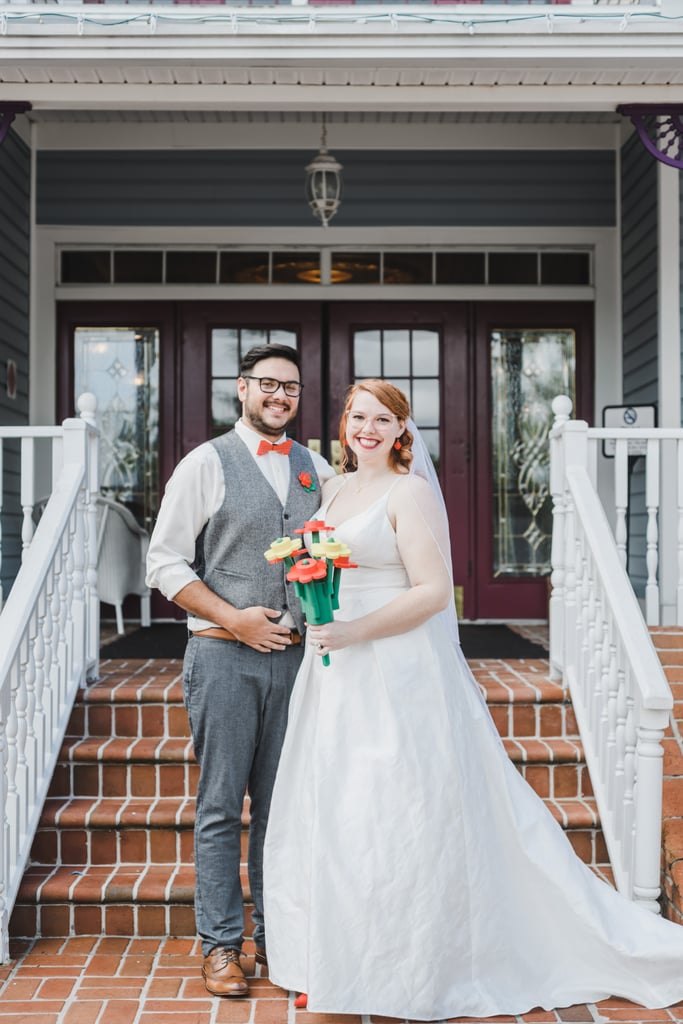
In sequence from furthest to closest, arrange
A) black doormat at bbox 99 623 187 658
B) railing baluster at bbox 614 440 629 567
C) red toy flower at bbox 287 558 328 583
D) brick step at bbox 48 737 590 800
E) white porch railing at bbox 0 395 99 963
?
black doormat at bbox 99 623 187 658, railing baluster at bbox 614 440 629 567, brick step at bbox 48 737 590 800, white porch railing at bbox 0 395 99 963, red toy flower at bbox 287 558 328 583

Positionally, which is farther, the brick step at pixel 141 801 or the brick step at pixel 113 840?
the brick step at pixel 113 840

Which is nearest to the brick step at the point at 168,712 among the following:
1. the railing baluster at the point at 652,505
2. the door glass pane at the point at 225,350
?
the railing baluster at the point at 652,505

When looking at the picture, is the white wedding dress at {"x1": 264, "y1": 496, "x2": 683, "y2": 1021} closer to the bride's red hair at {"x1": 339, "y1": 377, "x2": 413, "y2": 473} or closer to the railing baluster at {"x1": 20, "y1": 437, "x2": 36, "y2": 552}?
the bride's red hair at {"x1": 339, "y1": 377, "x2": 413, "y2": 473}

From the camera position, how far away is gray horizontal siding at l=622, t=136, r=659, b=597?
5.49 meters

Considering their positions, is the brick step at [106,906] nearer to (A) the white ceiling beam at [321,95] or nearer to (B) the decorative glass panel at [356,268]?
(A) the white ceiling beam at [321,95]

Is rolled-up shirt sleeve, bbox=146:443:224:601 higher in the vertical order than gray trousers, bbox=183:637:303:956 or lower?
higher

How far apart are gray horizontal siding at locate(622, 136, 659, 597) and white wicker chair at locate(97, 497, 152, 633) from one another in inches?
113

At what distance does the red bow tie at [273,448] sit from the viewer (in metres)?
2.82

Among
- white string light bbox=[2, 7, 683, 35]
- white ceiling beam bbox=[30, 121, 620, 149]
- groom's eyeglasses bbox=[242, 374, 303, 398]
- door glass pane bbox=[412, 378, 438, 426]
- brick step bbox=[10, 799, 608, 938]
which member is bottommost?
brick step bbox=[10, 799, 608, 938]

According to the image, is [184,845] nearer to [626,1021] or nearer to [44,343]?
[626,1021]

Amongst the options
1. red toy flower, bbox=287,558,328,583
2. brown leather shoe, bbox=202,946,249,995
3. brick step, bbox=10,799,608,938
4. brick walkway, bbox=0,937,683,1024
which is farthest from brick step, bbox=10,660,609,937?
red toy flower, bbox=287,558,328,583

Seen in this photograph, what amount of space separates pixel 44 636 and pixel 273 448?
1275 millimetres

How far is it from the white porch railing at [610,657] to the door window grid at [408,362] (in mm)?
2100

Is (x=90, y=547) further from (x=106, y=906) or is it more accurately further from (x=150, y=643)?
(x=106, y=906)
